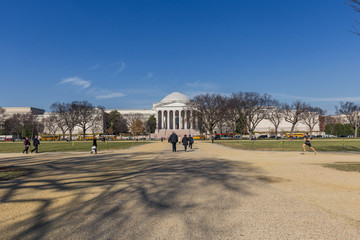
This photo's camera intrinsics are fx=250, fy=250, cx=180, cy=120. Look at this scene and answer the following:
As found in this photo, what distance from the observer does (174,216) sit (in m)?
5.07

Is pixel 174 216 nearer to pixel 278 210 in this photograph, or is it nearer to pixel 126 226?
pixel 126 226

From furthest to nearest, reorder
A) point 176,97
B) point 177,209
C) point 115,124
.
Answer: point 176,97 < point 115,124 < point 177,209

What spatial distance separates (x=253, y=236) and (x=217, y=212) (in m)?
1.28

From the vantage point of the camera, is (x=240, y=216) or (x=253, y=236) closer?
(x=253, y=236)

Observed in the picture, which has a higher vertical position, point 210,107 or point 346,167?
point 210,107

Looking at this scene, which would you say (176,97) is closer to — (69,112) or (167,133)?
(167,133)

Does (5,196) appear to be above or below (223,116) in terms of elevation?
below

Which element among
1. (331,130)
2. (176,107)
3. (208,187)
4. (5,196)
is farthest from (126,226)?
(331,130)

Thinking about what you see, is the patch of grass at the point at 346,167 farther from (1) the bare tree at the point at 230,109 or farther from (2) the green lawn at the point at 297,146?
(1) the bare tree at the point at 230,109

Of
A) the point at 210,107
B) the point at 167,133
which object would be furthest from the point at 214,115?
the point at 167,133

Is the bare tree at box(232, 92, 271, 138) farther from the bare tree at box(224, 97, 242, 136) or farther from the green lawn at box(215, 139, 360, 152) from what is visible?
the green lawn at box(215, 139, 360, 152)

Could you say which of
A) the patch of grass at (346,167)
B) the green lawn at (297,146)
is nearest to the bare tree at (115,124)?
the green lawn at (297,146)

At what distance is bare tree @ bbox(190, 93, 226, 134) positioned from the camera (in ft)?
200

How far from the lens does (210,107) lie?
6141 centimetres
